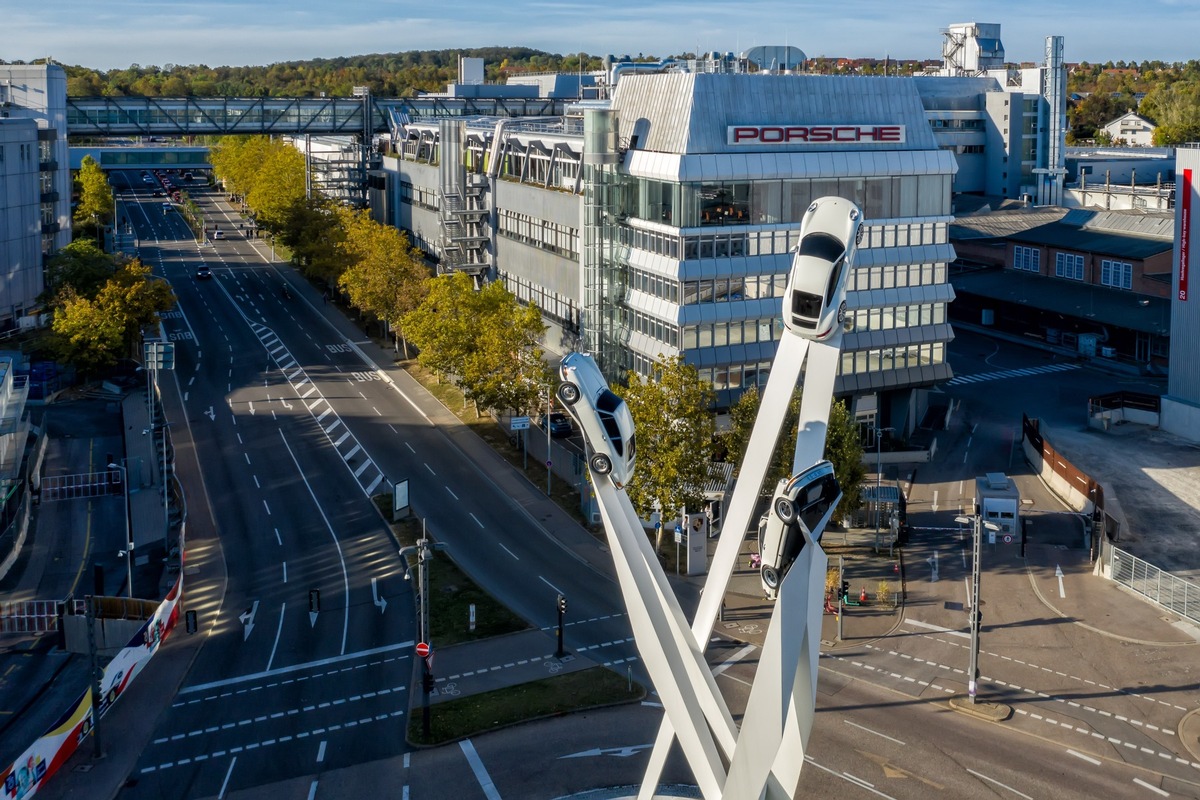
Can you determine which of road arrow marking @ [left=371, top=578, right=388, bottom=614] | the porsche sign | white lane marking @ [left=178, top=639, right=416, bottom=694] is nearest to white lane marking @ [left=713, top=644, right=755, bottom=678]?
white lane marking @ [left=178, top=639, right=416, bottom=694]

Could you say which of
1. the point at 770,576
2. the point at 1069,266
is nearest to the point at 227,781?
the point at 770,576

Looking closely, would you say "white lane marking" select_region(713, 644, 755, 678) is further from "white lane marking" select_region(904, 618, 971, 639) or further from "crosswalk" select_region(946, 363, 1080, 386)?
"crosswalk" select_region(946, 363, 1080, 386)

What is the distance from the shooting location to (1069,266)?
4373 inches

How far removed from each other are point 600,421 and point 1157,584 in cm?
3657

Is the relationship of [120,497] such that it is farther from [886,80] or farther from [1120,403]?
[1120,403]

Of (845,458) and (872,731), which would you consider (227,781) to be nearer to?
(872,731)

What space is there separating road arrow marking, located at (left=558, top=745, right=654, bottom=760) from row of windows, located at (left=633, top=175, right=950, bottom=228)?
117 ft

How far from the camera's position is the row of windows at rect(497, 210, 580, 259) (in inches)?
3585

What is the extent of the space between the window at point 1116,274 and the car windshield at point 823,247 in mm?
85394

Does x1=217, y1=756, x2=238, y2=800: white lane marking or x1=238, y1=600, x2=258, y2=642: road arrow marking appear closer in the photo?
x1=217, y1=756, x2=238, y2=800: white lane marking

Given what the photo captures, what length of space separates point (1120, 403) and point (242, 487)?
56656mm

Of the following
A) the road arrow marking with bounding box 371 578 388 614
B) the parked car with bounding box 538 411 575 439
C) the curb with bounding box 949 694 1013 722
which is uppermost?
the parked car with bounding box 538 411 575 439

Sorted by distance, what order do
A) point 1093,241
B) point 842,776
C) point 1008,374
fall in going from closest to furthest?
point 842,776, point 1008,374, point 1093,241

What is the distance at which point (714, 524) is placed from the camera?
2618 inches
